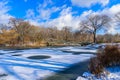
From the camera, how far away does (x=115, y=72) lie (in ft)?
25.0

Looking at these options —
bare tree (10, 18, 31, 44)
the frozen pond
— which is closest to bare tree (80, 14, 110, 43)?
bare tree (10, 18, 31, 44)

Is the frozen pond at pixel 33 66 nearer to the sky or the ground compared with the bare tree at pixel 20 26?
nearer to the ground

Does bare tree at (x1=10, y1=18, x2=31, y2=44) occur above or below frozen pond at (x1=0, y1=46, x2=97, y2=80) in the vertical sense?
above

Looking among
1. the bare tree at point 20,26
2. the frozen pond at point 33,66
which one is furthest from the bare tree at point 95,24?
the frozen pond at point 33,66

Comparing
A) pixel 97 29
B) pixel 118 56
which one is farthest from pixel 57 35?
pixel 118 56

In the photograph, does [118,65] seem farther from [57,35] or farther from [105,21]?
[57,35]

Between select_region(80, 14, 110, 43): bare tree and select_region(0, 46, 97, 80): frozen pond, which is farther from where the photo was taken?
select_region(80, 14, 110, 43): bare tree

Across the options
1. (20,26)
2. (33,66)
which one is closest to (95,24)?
(20,26)

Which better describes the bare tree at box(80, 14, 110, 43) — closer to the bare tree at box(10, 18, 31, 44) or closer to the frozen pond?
the bare tree at box(10, 18, 31, 44)

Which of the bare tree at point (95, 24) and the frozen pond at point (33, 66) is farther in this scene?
the bare tree at point (95, 24)

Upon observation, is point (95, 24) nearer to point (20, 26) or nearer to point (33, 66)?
point (20, 26)

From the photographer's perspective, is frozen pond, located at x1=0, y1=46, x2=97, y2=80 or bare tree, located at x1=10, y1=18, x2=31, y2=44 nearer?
frozen pond, located at x1=0, y1=46, x2=97, y2=80

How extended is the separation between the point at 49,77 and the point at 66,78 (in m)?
0.68

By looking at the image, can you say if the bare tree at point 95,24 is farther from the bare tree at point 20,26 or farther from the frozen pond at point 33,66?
the frozen pond at point 33,66
